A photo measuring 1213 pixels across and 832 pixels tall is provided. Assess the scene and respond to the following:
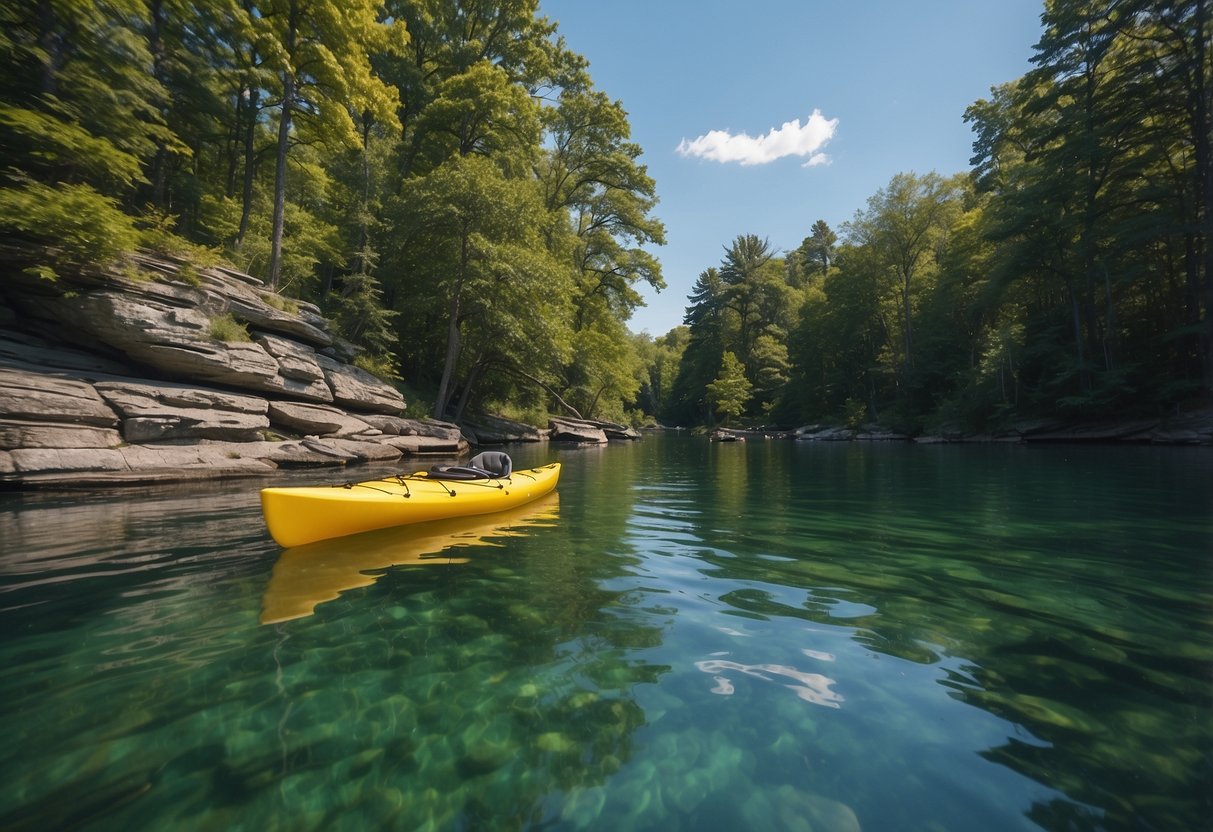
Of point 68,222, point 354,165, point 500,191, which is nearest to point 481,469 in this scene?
point 68,222

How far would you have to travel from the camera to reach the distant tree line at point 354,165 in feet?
33.6

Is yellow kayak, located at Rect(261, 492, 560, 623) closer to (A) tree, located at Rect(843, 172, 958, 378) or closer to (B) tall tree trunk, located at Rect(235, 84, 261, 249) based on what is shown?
(B) tall tree trunk, located at Rect(235, 84, 261, 249)

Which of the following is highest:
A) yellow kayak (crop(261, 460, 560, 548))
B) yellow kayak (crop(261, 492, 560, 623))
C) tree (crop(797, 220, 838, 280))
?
tree (crop(797, 220, 838, 280))

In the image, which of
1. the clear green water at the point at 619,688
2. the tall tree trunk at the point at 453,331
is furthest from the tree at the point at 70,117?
the tall tree trunk at the point at 453,331

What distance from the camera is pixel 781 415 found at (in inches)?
1879

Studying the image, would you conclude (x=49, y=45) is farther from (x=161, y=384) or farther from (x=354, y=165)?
(x=354, y=165)

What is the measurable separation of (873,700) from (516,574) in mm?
3056

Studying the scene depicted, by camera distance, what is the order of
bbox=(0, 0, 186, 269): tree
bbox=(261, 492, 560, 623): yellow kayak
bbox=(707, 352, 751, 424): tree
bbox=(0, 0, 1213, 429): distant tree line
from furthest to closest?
bbox=(707, 352, 751, 424): tree, bbox=(0, 0, 1213, 429): distant tree line, bbox=(0, 0, 186, 269): tree, bbox=(261, 492, 560, 623): yellow kayak

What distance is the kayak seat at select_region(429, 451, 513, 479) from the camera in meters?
7.44

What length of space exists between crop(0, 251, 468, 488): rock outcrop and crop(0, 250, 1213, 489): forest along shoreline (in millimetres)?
25

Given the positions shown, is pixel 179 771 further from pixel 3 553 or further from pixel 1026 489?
pixel 1026 489

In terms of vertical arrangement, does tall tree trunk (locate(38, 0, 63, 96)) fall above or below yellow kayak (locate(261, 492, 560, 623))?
above

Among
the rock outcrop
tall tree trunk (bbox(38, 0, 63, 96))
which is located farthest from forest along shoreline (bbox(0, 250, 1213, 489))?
tall tree trunk (bbox(38, 0, 63, 96))

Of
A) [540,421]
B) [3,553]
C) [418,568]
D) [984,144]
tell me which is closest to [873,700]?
[418,568]
